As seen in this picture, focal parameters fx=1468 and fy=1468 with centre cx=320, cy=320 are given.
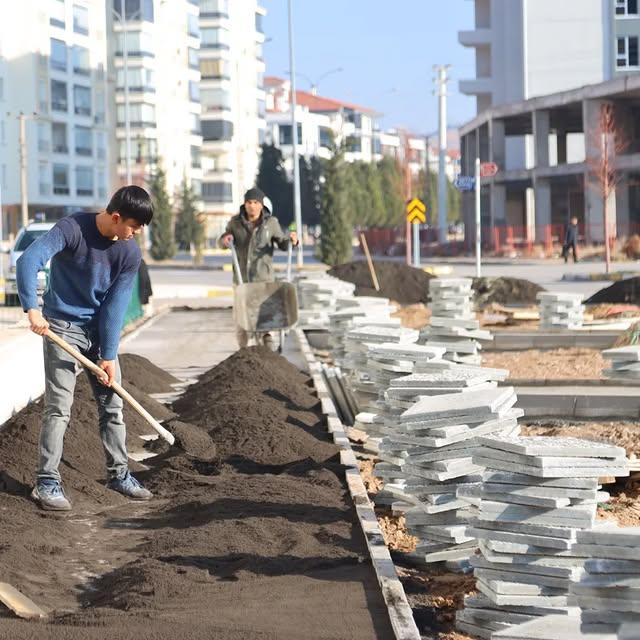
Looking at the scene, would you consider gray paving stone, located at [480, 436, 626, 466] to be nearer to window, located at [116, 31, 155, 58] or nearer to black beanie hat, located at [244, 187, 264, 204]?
black beanie hat, located at [244, 187, 264, 204]

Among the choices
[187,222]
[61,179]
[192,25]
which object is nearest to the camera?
[187,222]

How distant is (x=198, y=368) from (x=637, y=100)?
149 ft

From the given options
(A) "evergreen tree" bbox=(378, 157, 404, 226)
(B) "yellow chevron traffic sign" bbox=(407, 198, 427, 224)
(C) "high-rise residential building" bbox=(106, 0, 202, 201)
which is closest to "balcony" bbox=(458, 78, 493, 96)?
(A) "evergreen tree" bbox=(378, 157, 404, 226)

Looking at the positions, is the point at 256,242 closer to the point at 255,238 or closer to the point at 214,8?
the point at 255,238

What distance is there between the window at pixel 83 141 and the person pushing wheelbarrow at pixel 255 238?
82.4m

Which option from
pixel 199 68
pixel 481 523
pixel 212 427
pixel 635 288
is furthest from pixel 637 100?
pixel 199 68

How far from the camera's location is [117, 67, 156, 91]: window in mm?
104625

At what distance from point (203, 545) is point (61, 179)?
88633mm

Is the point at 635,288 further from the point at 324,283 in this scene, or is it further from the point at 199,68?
the point at 199,68

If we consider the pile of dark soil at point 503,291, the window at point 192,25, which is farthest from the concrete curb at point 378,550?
the window at point 192,25

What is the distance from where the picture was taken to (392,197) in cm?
10900

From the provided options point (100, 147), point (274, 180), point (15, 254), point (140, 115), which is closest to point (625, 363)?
point (15, 254)

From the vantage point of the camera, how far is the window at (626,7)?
77.7 metres

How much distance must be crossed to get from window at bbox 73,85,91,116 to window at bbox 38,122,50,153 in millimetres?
3816
